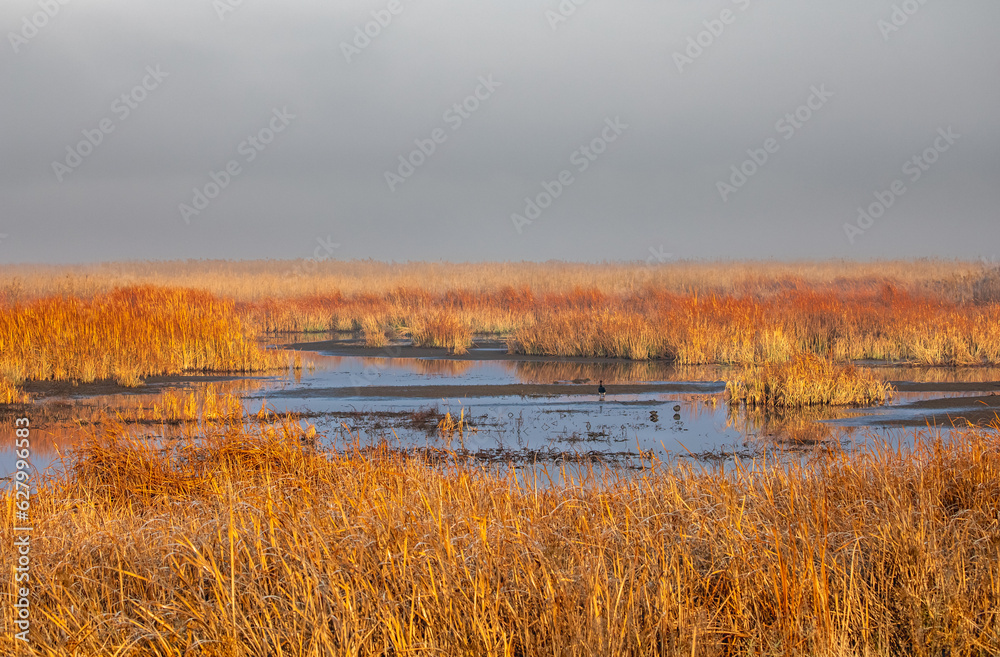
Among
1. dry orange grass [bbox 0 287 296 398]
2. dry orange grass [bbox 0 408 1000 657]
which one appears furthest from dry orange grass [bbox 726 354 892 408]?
dry orange grass [bbox 0 287 296 398]

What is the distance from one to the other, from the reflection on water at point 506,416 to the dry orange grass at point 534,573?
7.64ft

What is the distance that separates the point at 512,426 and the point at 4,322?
37.0 feet

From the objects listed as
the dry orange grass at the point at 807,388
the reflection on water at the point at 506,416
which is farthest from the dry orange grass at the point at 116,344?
the dry orange grass at the point at 807,388

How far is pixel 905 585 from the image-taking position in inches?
162

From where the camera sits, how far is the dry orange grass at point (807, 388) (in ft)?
41.4

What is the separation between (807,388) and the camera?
41.5ft

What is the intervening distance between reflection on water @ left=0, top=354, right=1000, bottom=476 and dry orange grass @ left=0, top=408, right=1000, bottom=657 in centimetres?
233

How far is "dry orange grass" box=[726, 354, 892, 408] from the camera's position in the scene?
1262cm

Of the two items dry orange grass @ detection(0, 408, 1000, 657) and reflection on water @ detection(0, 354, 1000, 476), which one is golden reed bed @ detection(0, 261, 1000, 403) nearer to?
reflection on water @ detection(0, 354, 1000, 476)

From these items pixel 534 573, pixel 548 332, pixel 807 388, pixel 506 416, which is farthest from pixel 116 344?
pixel 534 573

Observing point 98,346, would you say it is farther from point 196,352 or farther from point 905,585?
point 905,585

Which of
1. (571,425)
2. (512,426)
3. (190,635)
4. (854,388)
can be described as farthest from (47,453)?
(854,388)

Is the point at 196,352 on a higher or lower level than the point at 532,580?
higher

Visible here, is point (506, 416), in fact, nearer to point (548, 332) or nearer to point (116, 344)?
point (116, 344)
